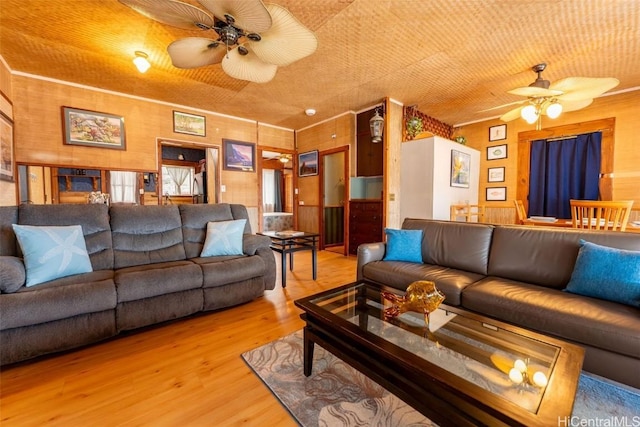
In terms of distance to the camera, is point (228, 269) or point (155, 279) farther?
point (228, 269)

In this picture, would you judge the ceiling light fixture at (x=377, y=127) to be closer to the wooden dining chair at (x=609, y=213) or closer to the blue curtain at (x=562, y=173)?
the wooden dining chair at (x=609, y=213)

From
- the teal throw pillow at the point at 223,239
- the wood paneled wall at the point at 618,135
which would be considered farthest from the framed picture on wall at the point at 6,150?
the wood paneled wall at the point at 618,135

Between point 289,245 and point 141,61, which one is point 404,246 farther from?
point 141,61

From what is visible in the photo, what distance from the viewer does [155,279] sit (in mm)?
2043

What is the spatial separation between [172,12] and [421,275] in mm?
2538

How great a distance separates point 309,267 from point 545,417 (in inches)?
135

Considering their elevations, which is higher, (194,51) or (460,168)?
(194,51)

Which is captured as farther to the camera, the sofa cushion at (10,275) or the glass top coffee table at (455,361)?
the sofa cushion at (10,275)

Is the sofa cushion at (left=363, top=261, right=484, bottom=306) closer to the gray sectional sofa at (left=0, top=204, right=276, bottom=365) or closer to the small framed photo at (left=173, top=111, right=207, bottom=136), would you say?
the gray sectional sofa at (left=0, top=204, right=276, bottom=365)

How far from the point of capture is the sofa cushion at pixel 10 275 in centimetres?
164

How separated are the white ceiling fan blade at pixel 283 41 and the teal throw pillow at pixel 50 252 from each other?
2058mm

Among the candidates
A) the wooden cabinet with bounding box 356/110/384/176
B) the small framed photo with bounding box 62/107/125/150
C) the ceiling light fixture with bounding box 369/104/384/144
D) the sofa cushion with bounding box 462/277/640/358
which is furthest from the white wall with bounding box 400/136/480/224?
the small framed photo with bounding box 62/107/125/150

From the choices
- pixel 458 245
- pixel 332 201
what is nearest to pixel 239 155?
pixel 332 201

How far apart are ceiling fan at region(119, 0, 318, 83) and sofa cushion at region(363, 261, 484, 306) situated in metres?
1.91
